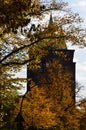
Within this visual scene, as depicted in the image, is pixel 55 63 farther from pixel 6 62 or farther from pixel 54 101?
pixel 6 62

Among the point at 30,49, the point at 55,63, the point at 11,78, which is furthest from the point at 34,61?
→ the point at 55,63

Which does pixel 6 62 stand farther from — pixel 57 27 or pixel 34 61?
pixel 57 27

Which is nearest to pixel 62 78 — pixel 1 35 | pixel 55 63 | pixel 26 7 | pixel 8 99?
pixel 55 63

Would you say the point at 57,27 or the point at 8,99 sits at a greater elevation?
the point at 57,27

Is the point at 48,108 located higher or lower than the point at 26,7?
lower

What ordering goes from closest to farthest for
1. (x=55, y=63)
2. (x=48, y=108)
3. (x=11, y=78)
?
(x=11, y=78)
(x=48, y=108)
(x=55, y=63)

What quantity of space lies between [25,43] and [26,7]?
6213 mm

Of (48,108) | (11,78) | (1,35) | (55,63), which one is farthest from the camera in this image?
(55,63)

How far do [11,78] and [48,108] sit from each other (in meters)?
31.0

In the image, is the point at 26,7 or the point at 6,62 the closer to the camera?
the point at 26,7

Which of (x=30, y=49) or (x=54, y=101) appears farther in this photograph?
(x=54, y=101)

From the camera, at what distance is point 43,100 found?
5641 cm

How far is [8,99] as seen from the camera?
2433cm

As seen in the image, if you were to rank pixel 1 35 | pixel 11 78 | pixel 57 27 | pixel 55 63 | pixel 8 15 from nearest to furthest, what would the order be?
pixel 8 15 < pixel 1 35 < pixel 57 27 < pixel 11 78 < pixel 55 63
